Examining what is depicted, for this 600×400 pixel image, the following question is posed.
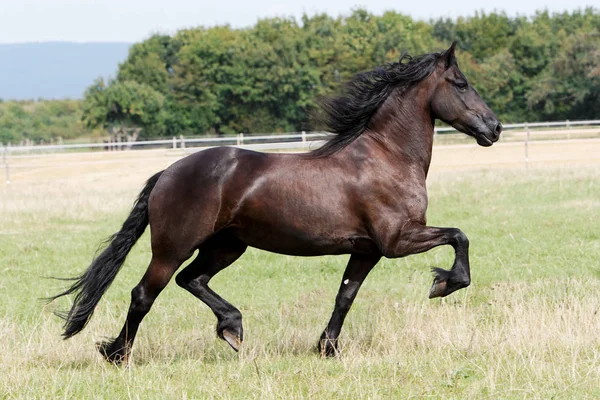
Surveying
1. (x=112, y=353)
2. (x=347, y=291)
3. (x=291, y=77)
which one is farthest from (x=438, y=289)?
(x=291, y=77)

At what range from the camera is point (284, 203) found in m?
6.01

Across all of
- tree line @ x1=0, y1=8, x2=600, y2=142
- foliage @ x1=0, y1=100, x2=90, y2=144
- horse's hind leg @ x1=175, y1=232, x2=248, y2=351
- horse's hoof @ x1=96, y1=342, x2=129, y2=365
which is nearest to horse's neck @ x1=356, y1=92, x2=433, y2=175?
horse's hind leg @ x1=175, y1=232, x2=248, y2=351

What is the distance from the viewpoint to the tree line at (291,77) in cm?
4844

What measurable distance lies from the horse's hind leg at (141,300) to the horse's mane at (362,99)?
1.41 metres

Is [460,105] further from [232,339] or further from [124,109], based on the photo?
Result: [124,109]

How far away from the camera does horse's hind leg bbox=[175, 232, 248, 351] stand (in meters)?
6.17

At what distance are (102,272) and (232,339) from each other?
1.13 m

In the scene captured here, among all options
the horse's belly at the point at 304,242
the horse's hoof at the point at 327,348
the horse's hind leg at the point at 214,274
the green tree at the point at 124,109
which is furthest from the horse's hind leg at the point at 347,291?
the green tree at the point at 124,109

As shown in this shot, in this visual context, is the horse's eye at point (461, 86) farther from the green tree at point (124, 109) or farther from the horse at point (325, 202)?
the green tree at point (124, 109)

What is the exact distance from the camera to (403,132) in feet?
20.7

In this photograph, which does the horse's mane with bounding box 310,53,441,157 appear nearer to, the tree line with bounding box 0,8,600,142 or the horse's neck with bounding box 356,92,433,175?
the horse's neck with bounding box 356,92,433,175

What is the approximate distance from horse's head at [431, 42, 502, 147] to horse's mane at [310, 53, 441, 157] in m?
0.11

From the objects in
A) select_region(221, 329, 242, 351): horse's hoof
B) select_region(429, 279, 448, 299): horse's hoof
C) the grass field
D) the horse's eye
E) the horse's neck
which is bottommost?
the grass field

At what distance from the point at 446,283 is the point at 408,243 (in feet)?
1.28
